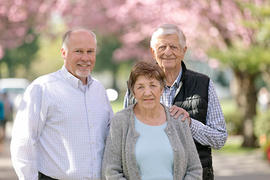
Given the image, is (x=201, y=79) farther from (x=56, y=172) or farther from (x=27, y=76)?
(x=27, y=76)

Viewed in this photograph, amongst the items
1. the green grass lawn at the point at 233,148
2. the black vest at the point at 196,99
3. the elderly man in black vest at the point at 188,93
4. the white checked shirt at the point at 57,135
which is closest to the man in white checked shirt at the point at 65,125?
the white checked shirt at the point at 57,135

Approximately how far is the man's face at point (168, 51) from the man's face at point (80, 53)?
480 millimetres

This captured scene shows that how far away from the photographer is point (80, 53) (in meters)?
3.96

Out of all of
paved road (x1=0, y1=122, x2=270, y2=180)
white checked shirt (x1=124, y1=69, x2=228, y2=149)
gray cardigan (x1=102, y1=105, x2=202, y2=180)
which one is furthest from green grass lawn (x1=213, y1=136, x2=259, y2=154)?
gray cardigan (x1=102, y1=105, x2=202, y2=180)

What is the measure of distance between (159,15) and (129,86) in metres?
13.4

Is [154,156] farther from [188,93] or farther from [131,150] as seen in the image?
[188,93]

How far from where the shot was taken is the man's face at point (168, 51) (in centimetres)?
403

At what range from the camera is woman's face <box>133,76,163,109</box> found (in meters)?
3.59

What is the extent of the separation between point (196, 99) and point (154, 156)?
680mm

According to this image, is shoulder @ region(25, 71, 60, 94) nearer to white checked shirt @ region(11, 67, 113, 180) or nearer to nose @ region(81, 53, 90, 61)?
white checked shirt @ region(11, 67, 113, 180)

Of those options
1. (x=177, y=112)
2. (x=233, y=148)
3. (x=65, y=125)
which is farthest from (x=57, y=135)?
(x=233, y=148)

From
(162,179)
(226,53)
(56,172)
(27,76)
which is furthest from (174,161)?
(27,76)

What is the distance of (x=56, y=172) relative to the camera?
385 centimetres

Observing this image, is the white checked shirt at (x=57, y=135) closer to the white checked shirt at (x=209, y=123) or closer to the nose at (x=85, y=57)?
the nose at (x=85, y=57)
